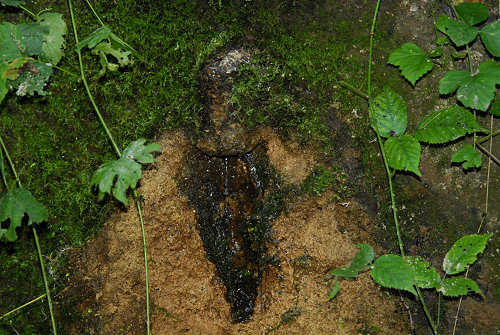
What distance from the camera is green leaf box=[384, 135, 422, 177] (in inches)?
81.4

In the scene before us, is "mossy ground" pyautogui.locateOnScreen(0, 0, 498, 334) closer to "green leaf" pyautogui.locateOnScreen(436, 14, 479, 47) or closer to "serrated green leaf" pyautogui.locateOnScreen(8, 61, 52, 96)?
"serrated green leaf" pyautogui.locateOnScreen(8, 61, 52, 96)

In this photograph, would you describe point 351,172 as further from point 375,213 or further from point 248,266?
point 248,266

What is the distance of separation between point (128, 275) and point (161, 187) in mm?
476

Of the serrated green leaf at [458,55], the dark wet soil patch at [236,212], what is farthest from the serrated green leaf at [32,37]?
→ the serrated green leaf at [458,55]

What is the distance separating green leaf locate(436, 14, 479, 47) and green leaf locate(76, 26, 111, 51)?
1.69 metres

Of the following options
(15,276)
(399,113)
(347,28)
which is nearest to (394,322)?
(399,113)

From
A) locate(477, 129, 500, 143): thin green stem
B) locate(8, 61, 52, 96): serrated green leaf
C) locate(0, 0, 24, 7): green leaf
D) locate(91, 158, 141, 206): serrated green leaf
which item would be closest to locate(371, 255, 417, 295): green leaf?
locate(477, 129, 500, 143): thin green stem

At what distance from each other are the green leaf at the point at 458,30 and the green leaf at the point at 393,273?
1146 mm

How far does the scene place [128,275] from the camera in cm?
215

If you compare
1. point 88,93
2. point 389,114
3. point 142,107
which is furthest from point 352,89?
point 88,93

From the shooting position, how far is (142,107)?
Result: 2215 mm

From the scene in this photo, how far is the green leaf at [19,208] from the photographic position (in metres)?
2.01

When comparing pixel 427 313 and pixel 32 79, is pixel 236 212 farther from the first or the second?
pixel 32 79

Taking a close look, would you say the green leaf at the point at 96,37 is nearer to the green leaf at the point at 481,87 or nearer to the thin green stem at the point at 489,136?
the green leaf at the point at 481,87
